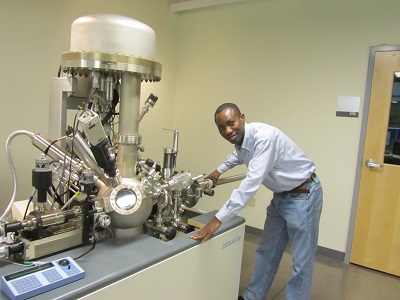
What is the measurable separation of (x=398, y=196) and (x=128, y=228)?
7.60 feet

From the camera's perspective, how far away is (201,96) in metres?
3.67

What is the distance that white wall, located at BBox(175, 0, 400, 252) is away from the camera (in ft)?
8.91

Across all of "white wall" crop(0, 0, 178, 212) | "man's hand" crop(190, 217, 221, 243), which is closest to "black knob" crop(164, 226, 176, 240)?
"man's hand" crop(190, 217, 221, 243)

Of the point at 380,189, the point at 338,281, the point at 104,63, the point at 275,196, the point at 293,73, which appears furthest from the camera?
the point at 293,73

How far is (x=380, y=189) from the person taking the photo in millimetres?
2643

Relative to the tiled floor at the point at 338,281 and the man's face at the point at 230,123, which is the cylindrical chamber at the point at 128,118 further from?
the tiled floor at the point at 338,281

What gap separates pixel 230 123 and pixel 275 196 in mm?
619

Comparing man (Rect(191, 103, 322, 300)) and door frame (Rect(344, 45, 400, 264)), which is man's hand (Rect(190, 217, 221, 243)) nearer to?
man (Rect(191, 103, 322, 300))

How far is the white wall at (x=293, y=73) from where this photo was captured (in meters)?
2.72

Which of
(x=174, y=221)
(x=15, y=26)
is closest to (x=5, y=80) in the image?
(x=15, y=26)

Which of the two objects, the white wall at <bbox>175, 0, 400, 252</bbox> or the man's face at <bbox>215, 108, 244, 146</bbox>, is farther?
the white wall at <bbox>175, 0, 400, 252</bbox>

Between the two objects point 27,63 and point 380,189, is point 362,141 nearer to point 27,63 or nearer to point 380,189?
point 380,189

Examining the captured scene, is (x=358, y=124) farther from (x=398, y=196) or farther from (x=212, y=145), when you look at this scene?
(x=212, y=145)

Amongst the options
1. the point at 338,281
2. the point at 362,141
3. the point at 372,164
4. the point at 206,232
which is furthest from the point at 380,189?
the point at 206,232
